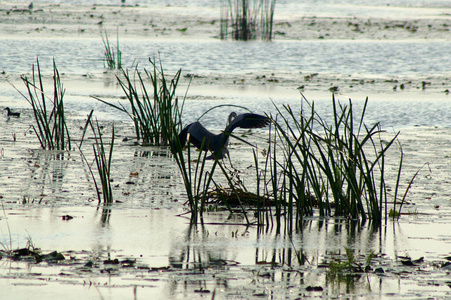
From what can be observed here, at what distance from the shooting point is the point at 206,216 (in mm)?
4375

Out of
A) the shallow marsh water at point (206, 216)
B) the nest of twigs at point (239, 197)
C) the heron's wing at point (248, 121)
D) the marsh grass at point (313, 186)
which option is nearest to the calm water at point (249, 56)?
the shallow marsh water at point (206, 216)

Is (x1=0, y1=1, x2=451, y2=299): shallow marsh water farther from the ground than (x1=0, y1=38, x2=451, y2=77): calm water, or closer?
closer

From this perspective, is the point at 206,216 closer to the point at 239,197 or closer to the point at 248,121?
the point at 239,197

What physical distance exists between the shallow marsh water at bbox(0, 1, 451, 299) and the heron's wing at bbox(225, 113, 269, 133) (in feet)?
1.84

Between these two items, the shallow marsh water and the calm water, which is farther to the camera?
the calm water

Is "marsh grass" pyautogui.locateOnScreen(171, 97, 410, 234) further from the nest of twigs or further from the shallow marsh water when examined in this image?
the shallow marsh water

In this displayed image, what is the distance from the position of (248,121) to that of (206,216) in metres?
0.98

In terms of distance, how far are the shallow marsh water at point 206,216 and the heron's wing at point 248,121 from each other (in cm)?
56

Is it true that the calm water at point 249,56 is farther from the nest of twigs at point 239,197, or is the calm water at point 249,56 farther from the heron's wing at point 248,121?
the nest of twigs at point 239,197

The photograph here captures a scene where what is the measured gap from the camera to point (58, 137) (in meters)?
6.22

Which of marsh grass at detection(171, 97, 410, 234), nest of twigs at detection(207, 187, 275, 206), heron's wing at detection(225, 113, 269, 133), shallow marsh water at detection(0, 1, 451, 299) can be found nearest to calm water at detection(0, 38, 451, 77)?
shallow marsh water at detection(0, 1, 451, 299)

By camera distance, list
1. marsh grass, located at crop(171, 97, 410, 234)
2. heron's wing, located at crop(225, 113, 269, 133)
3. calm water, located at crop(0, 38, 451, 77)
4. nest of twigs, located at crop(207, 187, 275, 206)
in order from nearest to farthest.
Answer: marsh grass, located at crop(171, 97, 410, 234)
nest of twigs, located at crop(207, 187, 275, 206)
heron's wing, located at crop(225, 113, 269, 133)
calm water, located at crop(0, 38, 451, 77)

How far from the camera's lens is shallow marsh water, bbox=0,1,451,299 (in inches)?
122

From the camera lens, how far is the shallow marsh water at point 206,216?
3.10 metres
